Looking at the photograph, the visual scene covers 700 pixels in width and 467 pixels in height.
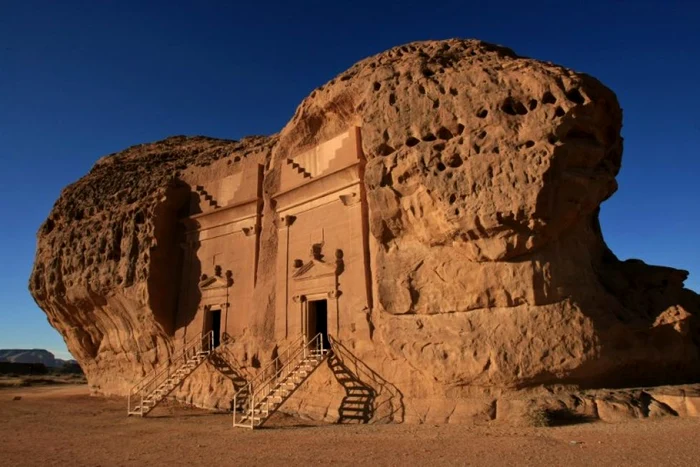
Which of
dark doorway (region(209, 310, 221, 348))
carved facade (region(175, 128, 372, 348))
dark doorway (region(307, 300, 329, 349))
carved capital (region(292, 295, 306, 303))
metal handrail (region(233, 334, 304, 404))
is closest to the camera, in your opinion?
carved facade (region(175, 128, 372, 348))

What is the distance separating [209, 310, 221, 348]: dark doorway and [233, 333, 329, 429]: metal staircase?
3.37 metres

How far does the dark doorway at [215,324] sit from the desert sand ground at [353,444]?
5.66 meters

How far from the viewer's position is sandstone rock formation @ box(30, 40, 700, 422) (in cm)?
1230

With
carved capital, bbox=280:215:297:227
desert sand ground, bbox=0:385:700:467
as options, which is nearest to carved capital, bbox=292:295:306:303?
carved capital, bbox=280:215:297:227

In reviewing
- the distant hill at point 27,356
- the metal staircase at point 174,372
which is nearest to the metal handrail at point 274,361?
the metal staircase at point 174,372

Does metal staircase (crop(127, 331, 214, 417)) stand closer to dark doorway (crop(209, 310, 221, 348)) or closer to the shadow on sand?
dark doorway (crop(209, 310, 221, 348))

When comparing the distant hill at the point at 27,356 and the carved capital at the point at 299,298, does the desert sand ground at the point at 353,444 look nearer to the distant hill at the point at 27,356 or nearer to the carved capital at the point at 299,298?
the carved capital at the point at 299,298

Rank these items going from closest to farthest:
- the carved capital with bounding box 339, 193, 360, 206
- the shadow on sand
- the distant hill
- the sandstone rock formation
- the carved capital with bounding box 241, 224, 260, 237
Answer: the sandstone rock formation, the shadow on sand, the carved capital with bounding box 339, 193, 360, 206, the carved capital with bounding box 241, 224, 260, 237, the distant hill

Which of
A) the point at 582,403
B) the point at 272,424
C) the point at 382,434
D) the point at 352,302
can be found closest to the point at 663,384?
the point at 582,403

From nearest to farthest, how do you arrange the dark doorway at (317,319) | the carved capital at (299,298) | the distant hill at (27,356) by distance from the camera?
the dark doorway at (317,319)
the carved capital at (299,298)
the distant hill at (27,356)

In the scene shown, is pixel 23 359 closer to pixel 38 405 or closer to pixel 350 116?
pixel 38 405

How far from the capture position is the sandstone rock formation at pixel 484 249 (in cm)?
1230

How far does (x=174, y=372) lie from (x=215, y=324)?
2877 millimetres

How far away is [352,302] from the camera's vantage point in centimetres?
1591
